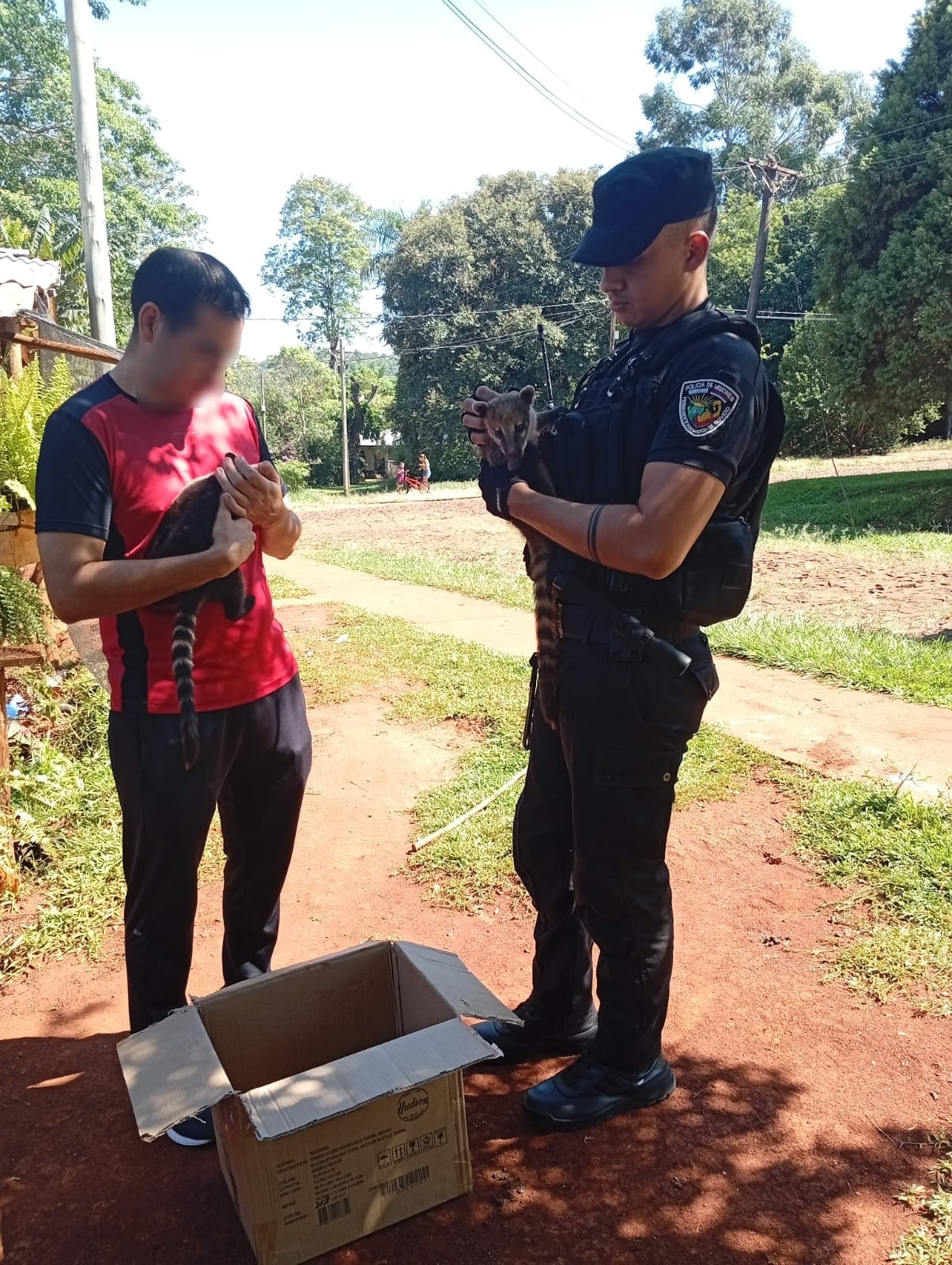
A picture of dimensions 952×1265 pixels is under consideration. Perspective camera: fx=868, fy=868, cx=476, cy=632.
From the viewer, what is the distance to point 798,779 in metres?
4.54

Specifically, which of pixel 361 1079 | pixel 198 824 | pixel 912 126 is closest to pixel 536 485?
pixel 198 824

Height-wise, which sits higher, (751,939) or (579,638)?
(579,638)

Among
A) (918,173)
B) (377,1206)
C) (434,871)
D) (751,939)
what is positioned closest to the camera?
(377,1206)

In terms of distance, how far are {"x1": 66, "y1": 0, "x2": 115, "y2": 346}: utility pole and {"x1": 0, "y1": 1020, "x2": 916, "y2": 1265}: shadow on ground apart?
5.63m

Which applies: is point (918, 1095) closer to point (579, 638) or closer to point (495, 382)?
point (579, 638)

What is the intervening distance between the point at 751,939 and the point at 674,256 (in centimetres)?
245

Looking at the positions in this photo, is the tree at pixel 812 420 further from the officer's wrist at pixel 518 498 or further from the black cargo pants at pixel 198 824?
the black cargo pants at pixel 198 824

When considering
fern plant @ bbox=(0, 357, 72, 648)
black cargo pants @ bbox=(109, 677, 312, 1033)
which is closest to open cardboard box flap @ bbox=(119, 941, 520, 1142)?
black cargo pants @ bbox=(109, 677, 312, 1033)

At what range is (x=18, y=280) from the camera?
5289 millimetres

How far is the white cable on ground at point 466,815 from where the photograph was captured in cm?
415

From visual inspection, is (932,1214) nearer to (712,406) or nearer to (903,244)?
(712,406)

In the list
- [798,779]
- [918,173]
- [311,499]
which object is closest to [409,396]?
[311,499]

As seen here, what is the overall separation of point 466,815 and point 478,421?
245 cm

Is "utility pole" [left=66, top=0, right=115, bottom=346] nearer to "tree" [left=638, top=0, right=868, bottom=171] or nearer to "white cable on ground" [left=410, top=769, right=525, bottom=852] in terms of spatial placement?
"white cable on ground" [left=410, top=769, right=525, bottom=852]
